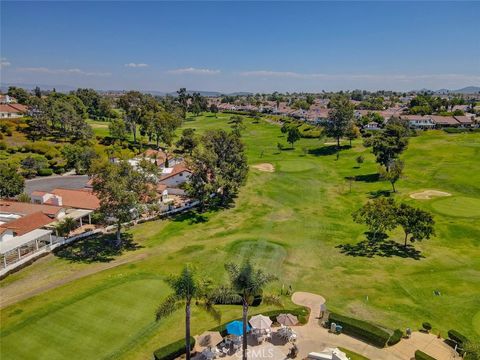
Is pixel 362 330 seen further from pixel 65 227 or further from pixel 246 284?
pixel 65 227

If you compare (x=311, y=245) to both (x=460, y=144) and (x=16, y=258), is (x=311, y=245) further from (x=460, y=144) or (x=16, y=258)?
(x=460, y=144)

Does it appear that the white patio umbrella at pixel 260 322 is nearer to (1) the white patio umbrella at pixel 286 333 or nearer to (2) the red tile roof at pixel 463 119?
(1) the white patio umbrella at pixel 286 333

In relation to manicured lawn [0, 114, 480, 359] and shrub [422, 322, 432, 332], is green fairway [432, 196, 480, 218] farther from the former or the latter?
shrub [422, 322, 432, 332]

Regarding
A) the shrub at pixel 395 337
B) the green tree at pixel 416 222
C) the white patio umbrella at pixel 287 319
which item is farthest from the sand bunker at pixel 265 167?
the shrub at pixel 395 337

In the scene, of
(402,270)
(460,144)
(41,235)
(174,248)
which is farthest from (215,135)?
(460,144)

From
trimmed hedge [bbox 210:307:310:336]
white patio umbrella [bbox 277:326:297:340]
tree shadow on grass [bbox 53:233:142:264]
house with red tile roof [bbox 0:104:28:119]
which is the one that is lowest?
tree shadow on grass [bbox 53:233:142:264]

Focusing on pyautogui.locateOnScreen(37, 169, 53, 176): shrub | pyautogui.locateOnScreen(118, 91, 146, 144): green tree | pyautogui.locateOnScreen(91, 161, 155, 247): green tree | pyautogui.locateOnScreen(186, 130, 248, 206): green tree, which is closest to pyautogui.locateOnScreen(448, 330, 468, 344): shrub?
pyautogui.locateOnScreen(91, 161, 155, 247): green tree
